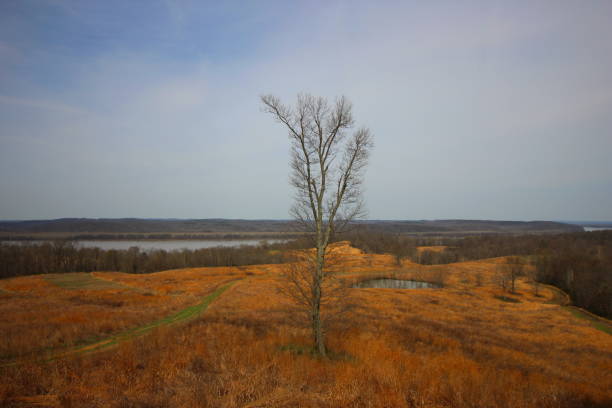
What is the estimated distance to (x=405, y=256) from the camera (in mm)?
94062

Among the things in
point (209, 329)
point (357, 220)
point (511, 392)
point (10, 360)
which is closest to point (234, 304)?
point (209, 329)

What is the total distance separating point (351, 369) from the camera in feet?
26.8

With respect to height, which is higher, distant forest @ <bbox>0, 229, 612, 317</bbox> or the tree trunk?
the tree trunk

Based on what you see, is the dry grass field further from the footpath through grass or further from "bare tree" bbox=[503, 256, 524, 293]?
"bare tree" bbox=[503, 256, 524, 293]

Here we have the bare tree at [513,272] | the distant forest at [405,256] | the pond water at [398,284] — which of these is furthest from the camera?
the pond water at [398,284]

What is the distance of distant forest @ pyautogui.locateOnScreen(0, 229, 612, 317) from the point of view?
51.8 metres

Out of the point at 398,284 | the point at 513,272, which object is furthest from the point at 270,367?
the point at 513,272

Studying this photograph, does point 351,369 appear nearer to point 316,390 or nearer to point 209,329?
point 316,390

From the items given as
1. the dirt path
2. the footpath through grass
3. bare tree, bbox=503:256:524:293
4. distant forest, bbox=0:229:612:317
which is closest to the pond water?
bare tree, bbox=503:256:524:293

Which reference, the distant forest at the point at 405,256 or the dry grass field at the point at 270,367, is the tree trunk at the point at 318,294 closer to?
the dry grass field at the point at 270,367

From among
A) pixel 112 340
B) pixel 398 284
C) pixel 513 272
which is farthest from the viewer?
pixel 398 284

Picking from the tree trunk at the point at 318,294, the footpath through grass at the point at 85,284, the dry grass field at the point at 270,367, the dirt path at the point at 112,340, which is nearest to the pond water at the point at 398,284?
the dry grass field at the point at 270,367

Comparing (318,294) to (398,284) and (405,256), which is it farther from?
(405,256)

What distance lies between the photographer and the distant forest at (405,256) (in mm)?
51812
